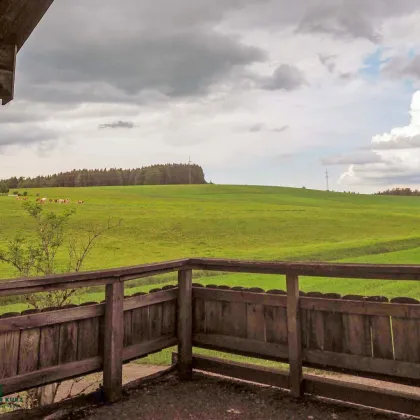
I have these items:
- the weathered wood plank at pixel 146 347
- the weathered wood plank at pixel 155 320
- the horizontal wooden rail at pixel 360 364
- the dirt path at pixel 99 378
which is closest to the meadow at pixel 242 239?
the dirt path at pixel 99 378

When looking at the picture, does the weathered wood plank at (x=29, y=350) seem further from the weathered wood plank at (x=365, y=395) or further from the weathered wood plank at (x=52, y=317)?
the weathered wood plank at (x=365, y=395)

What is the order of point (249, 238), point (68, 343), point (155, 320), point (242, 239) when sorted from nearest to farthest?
point (68, 343)
point (155, 320)
point (242, 239)
point (249, 238)

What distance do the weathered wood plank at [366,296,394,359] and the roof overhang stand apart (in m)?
4.53

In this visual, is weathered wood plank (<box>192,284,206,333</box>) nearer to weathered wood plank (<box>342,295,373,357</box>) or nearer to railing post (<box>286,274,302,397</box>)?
railing post (<box>286,274,302,397</box>)

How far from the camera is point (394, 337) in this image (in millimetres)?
4418

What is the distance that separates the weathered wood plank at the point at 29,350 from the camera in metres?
4.29

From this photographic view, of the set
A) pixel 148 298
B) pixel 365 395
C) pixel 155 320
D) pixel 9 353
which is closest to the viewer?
pixel 9 353

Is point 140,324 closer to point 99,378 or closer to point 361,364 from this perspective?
point 361,364

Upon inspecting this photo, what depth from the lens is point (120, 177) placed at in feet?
409

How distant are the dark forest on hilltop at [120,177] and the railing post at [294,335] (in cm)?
11311

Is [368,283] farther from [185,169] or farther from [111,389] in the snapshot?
[185,169]

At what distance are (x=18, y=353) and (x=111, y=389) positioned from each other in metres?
1.20

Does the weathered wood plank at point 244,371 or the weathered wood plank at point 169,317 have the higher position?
the weathered wood plank at point 169,317

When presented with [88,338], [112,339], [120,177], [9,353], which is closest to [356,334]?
[112,339]
